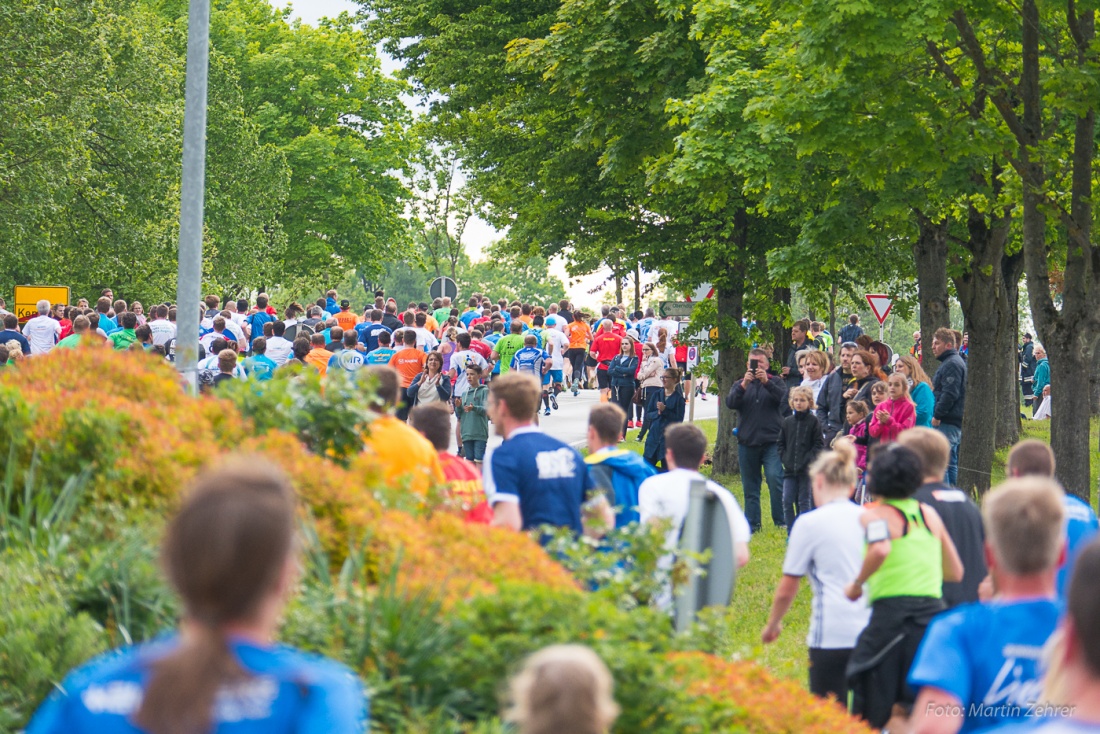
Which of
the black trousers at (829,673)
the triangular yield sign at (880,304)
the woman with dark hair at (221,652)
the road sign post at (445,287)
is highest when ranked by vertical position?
the road sign post at (445,287)

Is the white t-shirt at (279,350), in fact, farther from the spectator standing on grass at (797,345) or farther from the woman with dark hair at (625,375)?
the woman with dark hair at (625,375)

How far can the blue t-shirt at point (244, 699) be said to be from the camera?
2367mm

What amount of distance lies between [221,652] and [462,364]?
17513mm

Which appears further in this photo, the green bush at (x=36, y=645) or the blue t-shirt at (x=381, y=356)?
the blue t-shirt at (x=381, y=356)

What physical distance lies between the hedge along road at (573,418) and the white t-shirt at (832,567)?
12.3 metres

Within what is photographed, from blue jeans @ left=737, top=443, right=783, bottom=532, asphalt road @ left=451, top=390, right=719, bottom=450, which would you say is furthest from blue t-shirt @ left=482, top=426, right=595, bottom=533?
asphalt road @ left=451, top=390, right=719, bottom=450

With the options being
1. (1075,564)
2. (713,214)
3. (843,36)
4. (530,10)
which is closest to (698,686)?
(1075,564)

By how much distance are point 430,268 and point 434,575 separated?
123 m

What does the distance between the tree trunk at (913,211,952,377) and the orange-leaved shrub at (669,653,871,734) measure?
52.0ft

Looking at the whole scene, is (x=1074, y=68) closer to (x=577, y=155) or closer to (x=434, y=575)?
(x=577, y=155)

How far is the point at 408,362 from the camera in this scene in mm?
19000

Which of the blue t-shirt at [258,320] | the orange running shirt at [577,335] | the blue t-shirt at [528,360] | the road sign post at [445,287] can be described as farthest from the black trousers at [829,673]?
the road sign post at [445,287]

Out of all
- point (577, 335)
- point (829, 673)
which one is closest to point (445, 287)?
→ point (577, 335)

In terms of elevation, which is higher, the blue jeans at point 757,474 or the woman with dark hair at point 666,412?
the woman with dark hair at point 666,412
